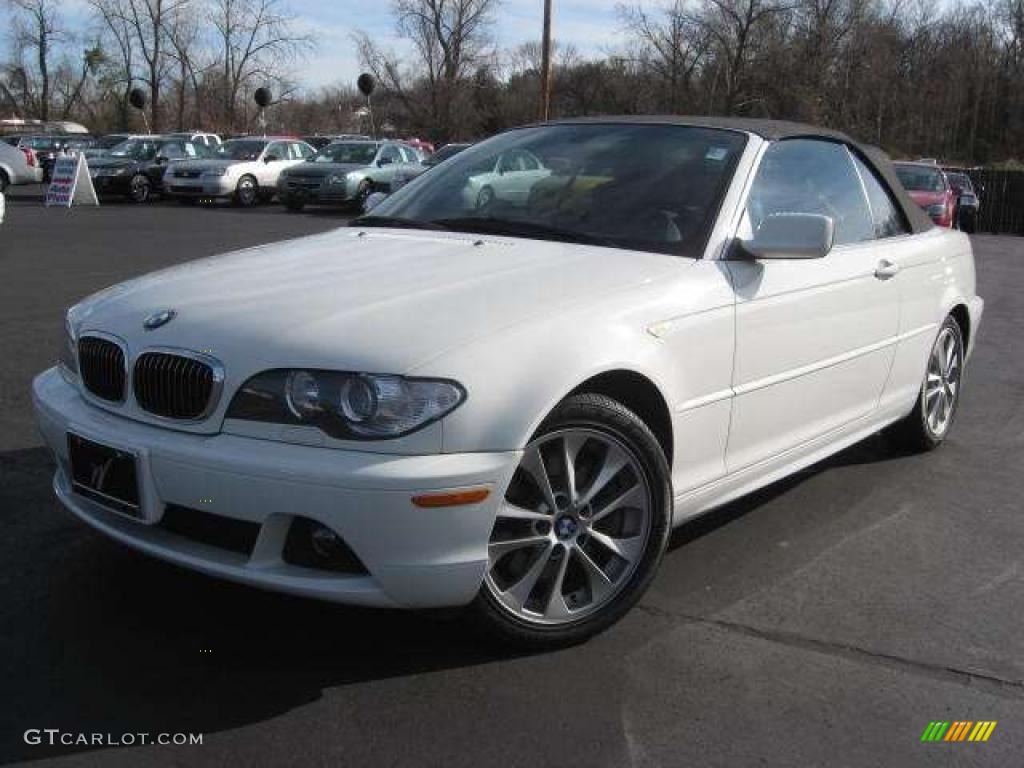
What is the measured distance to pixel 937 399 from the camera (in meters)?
5.23

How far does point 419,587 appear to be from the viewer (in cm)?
266

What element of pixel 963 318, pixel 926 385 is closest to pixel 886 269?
pixel 926 385

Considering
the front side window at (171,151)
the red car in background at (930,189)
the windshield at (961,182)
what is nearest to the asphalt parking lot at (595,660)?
the red car in background at (930,189)

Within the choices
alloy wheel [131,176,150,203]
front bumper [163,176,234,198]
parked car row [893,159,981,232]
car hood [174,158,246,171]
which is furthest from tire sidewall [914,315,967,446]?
alloy wheel [131,176,150,203]

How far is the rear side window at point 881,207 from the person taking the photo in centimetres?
466

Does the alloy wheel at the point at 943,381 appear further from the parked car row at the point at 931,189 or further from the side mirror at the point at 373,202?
the parked car row at the point at 931,189

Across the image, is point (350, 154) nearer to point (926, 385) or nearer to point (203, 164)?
point (203, 164)

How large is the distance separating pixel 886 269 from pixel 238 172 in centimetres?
2281

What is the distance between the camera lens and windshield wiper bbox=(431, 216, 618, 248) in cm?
357

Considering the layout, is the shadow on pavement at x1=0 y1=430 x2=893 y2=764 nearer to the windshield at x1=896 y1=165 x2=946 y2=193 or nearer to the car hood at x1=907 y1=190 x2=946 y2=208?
the car hood at x1=907 y1=190 x2=946 y2=208

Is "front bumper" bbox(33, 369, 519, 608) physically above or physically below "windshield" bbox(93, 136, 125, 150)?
below

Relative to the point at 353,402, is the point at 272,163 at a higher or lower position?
higher

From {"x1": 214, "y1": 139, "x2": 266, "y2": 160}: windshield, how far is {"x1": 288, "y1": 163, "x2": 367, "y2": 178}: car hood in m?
2.63

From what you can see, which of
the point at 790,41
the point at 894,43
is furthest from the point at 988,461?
the point at 894,43
